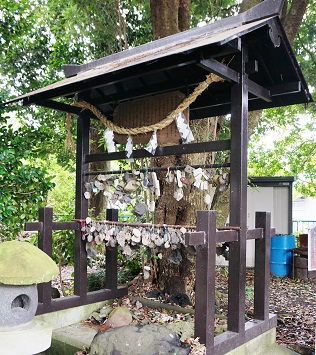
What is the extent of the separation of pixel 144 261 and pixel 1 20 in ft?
15.0

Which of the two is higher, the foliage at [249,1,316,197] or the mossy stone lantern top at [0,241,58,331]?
the foliage at [249,1,316,197]

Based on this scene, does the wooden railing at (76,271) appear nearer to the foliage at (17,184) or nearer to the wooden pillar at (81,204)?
the wooden pillar at (81,204)

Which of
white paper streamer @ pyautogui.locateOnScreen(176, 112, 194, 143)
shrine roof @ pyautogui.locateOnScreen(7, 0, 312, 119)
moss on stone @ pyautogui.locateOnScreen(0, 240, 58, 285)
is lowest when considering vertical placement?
moss on stone @ pyautogui.locateOnScreen(0, 240, 58, 285)

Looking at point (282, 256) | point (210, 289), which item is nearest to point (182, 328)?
point (210, 289)

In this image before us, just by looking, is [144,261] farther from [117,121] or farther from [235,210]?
[235,210]

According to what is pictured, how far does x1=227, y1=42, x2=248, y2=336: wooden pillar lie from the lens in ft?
10.7

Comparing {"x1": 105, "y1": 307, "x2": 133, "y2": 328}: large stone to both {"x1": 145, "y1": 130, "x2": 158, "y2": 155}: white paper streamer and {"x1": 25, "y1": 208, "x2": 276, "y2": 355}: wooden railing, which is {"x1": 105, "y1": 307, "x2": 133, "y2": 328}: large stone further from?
{"x1": 145, "y1": 130, "x2": 158, "y2": 155}: white paper streamer

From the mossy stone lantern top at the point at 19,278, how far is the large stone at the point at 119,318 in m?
1.04

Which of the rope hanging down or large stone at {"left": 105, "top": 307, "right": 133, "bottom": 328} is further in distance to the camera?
large stone at {"left": 105, "top": 307, "right": 133, "bottom": 328}

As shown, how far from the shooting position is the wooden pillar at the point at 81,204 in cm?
442

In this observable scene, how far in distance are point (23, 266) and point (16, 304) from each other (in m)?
0.43

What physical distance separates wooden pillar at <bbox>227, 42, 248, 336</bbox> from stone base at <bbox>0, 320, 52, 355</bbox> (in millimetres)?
1571

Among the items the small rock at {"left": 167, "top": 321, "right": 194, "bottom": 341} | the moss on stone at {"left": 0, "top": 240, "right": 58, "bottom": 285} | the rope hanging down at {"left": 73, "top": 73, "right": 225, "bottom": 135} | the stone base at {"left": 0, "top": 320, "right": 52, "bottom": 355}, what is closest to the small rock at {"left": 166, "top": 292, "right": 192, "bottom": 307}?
the small rock at {"left": 167, "top": 321, "right": 194, "bottom": 341}

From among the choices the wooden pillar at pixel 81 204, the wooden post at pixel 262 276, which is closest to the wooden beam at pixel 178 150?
the wooden pillar at pixel 81 204
